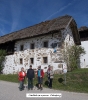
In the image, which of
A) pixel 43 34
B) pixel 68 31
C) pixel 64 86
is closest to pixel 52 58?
pixel 43 34

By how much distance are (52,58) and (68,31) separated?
470 cm

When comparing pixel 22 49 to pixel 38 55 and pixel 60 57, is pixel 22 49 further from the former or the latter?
pixel 60 57

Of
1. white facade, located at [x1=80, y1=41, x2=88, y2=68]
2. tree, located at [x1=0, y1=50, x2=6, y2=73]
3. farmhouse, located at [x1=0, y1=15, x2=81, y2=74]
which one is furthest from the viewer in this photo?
white facade, located at [x1=80, y1=41, x2=88, y2=68]

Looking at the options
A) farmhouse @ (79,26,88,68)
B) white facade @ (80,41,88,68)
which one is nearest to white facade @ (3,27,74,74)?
farmhouse @ (79,26,88,68)

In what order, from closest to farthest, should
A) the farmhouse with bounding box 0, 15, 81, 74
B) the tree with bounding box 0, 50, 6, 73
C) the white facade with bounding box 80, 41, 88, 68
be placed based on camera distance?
the farmhouse with bounding box 0, 15, 81, 74
the tree with bounding box 0, 50, 6, 73
the white facade with bounding box 80, 41, 88, 68

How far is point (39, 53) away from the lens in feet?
58.3

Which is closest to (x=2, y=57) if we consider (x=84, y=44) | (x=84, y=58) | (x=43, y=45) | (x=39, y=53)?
(x=39, y=53)

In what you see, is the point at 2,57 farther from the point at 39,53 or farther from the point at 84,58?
the point at 84,58

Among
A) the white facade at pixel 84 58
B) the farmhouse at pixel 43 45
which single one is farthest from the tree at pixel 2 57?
the white facade at pixel 84 58

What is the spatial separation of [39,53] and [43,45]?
3.80 feet

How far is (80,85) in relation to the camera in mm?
10805

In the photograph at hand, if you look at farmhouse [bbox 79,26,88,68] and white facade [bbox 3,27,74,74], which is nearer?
white facade [bbox 3,27,74,74]

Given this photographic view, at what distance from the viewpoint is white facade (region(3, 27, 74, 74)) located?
1647cm

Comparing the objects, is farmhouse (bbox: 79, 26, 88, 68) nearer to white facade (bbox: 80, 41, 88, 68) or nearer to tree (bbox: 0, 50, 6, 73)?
white facade (bbox: 80, 41, 88, 68)
